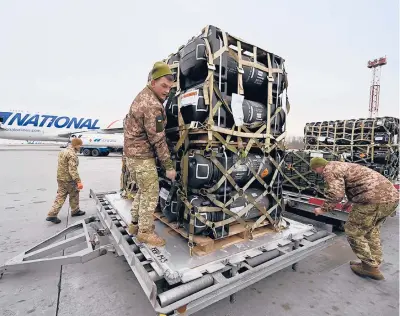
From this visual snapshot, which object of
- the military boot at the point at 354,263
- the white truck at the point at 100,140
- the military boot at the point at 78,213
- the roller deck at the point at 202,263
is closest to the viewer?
the roller deck at the point at 202,263

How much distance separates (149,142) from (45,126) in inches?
1017

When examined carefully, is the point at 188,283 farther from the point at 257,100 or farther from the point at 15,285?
the point at 257,100

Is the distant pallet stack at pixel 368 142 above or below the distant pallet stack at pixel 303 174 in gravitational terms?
above

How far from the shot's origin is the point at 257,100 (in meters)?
3.20

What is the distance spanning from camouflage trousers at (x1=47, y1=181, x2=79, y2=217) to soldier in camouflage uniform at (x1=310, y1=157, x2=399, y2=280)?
4820 mm

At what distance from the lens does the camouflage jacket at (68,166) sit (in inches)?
186

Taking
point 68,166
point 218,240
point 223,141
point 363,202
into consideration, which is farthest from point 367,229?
point 68,166

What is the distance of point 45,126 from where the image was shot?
23094 millimetres

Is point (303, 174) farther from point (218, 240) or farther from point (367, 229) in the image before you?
point (218, 240)

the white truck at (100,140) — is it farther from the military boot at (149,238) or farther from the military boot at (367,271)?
the military boot at (367,271)

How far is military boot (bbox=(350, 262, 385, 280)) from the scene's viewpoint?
9.43 feet

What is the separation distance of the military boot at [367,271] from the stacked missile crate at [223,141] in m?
1.19

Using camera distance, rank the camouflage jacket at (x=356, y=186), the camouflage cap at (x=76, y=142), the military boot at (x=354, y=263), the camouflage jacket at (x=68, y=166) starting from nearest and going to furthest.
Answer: the camouflage jacket at (x=356, y=186) < the military boot at (x=354, y=263) < the camouflage jacket at (x=68, y=166) < the camouflage cap at (x=76, y=142)

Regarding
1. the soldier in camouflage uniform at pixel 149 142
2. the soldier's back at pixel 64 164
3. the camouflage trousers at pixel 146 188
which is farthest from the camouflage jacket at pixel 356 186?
the soldier's back at pixel 64 164
